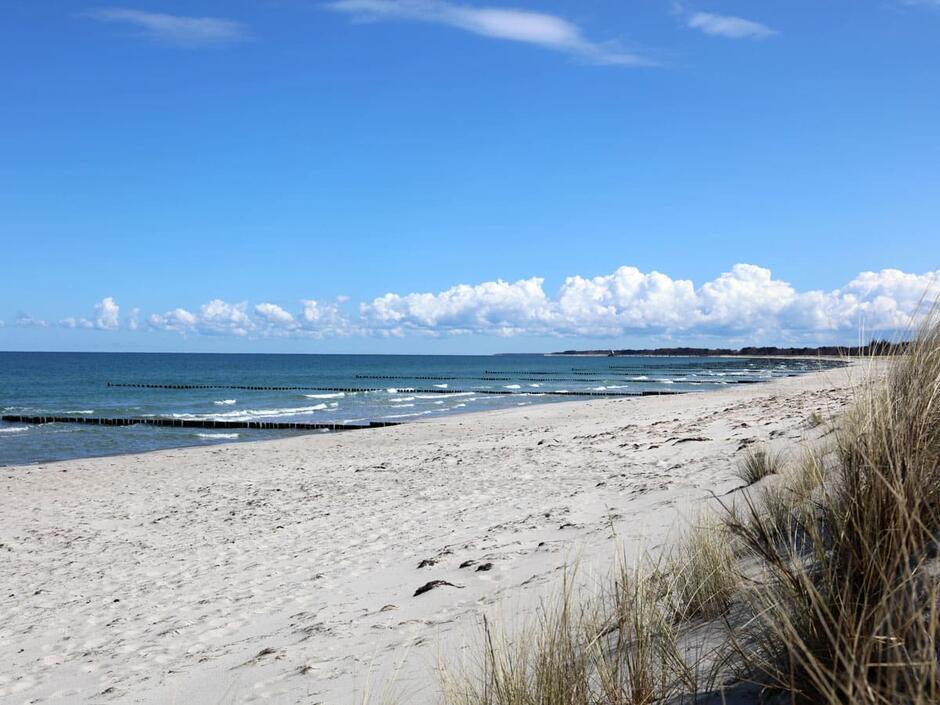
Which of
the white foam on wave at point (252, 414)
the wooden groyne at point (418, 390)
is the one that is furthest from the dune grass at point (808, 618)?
the wooden groyne at point (418, 390)

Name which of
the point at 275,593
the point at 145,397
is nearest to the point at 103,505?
the point at 275,593

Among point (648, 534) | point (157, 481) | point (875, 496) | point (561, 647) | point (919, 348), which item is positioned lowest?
point (157, 481)

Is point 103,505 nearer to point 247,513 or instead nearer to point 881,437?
point 247,513

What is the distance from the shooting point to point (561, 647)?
277 centimetres

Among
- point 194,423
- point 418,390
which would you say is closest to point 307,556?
point 194,423

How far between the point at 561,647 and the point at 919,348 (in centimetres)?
268

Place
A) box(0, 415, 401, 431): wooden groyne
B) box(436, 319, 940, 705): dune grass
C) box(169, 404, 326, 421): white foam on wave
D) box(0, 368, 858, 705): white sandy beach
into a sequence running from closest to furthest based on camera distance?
1. box(436, 319, 940, 705): dune grass
2. box(0, 368, 858, 705): white sandy beach
3. box(0, 415, 401, 431): wooden groyne
4. box(169, 404, 326, 421): white foam on wave

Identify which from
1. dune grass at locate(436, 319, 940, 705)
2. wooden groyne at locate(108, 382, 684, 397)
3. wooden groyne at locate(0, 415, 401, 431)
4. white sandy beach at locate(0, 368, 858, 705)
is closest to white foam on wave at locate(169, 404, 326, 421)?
wooden groyne at locate(0, 415, 401, 431)

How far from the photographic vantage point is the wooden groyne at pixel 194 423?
3045 centimetres

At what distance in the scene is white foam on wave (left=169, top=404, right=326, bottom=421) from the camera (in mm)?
35125

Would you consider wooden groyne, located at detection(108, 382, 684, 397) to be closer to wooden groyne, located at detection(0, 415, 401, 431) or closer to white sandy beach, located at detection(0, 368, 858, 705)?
wooden groyne, located at detection(0, 415, 401, 431)

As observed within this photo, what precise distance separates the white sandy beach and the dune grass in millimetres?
1029

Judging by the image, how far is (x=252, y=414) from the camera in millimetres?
37438

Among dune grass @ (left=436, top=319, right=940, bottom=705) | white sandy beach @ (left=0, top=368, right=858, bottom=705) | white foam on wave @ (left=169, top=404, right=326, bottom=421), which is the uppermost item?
dune grass @ (left=436, top=319, right=940, bottom=705)
